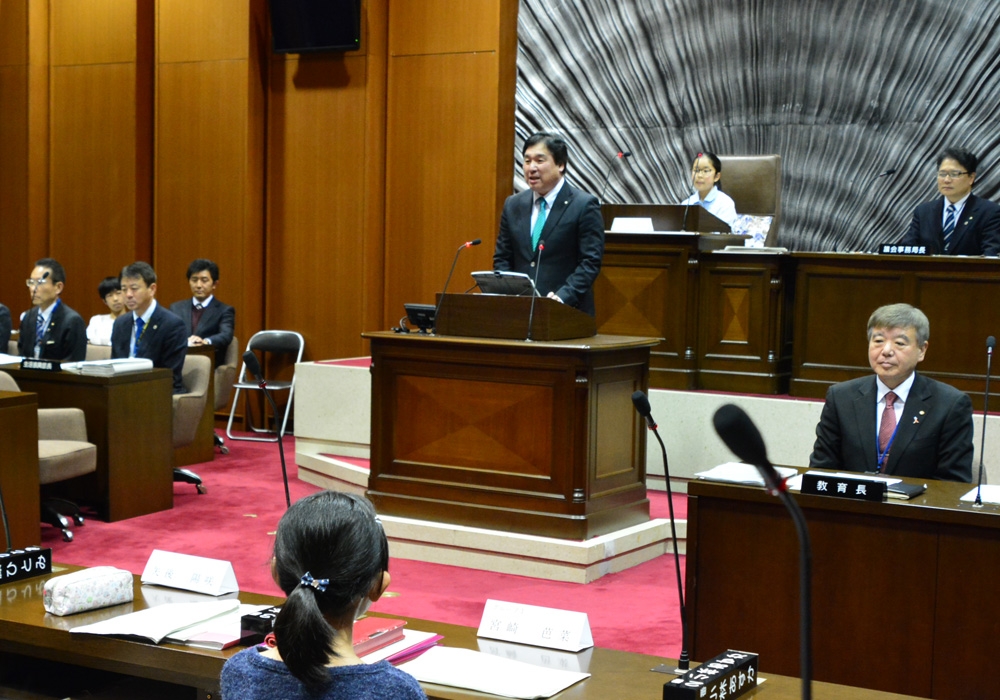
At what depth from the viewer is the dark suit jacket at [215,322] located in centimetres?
838

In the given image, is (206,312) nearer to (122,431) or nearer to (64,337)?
(64,337)

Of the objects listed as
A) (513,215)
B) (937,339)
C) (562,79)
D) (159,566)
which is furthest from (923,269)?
(159,566)

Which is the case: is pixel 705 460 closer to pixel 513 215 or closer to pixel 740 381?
pixel 740 381

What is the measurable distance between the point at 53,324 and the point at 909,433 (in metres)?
5.30

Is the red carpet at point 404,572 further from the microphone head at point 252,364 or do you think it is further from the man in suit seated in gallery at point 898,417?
the microphone head at point 252,364

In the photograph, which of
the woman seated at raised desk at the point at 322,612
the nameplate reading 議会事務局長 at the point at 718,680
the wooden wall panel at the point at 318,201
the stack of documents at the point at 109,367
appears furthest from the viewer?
the wooden wall panel at the point at 318,201

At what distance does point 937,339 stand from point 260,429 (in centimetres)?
524

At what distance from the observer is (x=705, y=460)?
6.52m

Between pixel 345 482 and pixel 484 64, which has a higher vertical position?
pixel 484 64

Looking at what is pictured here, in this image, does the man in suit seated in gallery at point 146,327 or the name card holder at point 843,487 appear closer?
the name card holder at point 843,487

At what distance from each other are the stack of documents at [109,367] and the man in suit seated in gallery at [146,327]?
43 cm

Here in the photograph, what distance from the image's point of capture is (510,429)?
515 cm

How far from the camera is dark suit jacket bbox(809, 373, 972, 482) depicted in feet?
12.1

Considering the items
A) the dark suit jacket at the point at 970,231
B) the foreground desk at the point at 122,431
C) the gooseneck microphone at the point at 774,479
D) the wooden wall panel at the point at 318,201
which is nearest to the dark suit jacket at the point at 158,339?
the foreground desk at the point at 122,431
